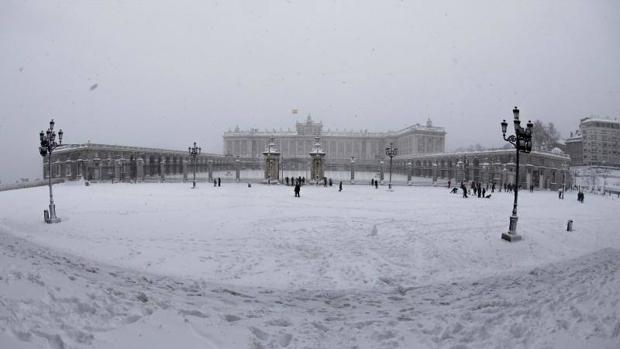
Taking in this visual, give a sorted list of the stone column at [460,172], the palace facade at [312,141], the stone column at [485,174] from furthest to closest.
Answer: the palace facade at [312,141], the stone column at [460,172], the stone column at [485,174]

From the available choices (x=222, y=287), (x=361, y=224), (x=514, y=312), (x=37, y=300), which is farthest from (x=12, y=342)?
(x=361, y=224)

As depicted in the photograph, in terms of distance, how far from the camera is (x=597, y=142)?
280ft

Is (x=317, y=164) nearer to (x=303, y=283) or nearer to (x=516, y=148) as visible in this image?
(x=516, y=148)

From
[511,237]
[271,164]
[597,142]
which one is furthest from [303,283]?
[597,142]

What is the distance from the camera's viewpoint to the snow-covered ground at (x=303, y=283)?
461cm

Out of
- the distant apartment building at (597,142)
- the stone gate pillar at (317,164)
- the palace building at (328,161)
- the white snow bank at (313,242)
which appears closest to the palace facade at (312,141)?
the palace building at (328,161)

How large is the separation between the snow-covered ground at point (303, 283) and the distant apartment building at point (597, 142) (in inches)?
3425

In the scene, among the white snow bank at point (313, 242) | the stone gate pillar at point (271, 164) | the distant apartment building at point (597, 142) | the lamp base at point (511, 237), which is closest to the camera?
the white snow bank at point (313, 242)

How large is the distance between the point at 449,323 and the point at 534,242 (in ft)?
29.0

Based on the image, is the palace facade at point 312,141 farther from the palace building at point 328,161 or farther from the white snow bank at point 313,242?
the white snow bank at point 313,242

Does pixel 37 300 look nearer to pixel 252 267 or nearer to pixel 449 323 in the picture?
pixel 252 267

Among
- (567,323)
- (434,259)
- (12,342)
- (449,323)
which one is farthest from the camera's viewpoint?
(434,259)

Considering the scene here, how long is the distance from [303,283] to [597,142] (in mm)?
106934

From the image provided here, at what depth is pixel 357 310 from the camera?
6.27 meters
